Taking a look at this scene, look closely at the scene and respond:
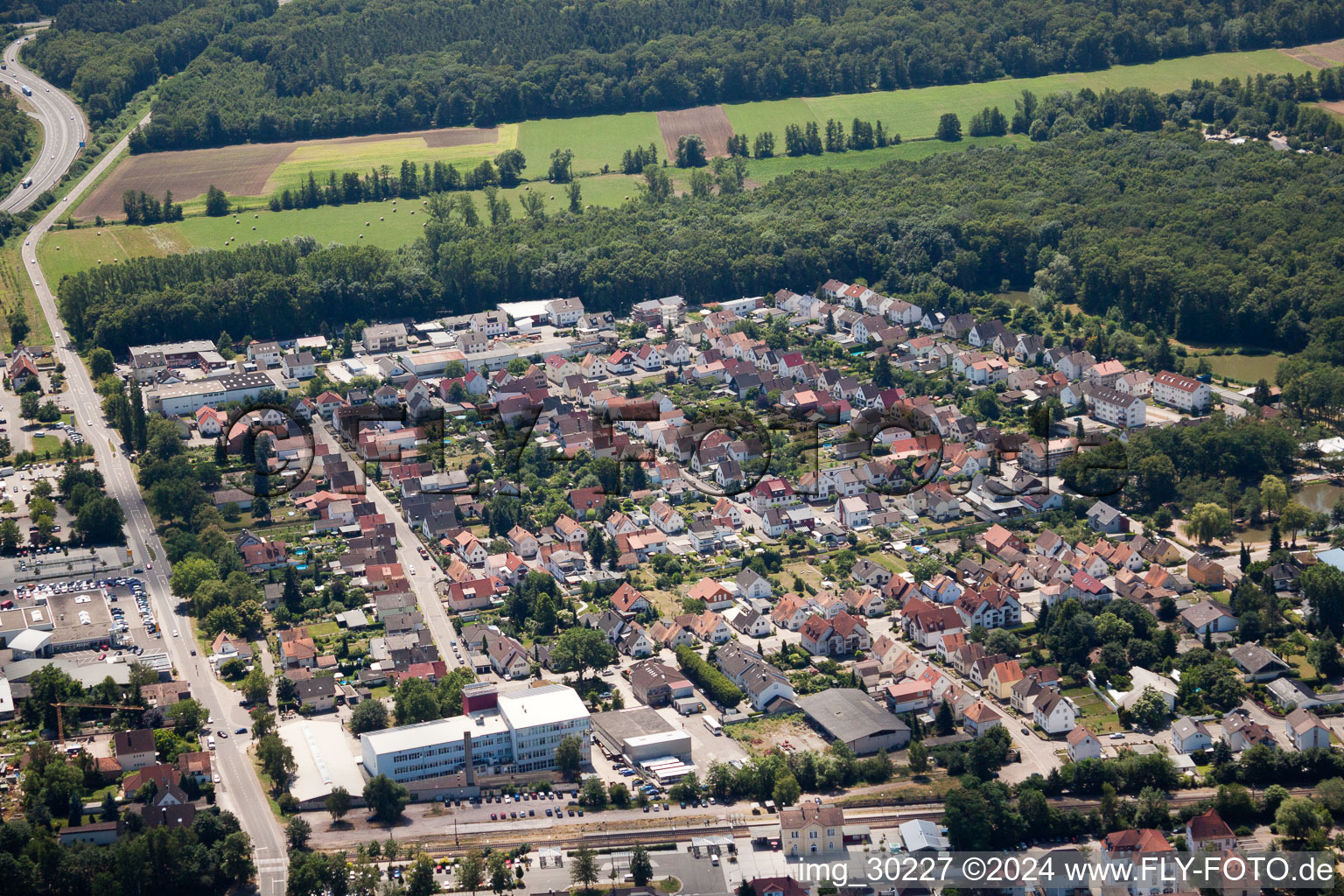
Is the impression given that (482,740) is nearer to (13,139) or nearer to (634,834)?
(634,834)

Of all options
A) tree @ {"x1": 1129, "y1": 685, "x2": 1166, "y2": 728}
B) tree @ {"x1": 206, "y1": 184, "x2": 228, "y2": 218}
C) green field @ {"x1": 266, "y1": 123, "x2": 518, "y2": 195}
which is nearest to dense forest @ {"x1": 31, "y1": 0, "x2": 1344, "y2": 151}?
green field @ {"x1": 266, "y1": 123, "x2": 518, "y2": 195}

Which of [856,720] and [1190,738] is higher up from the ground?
[856,720]

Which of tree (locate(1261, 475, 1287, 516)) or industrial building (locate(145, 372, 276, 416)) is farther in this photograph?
industrial building (locate(145, 372, 276, 416))

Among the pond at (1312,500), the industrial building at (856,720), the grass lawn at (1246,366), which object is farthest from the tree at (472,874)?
the grass lawn at (1246,366)

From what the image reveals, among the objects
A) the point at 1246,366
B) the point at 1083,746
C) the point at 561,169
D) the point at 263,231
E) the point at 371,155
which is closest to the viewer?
the point at 1083,746

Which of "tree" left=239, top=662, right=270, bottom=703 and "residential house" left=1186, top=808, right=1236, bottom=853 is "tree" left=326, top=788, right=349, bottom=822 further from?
"residential house" left=1186, top=808, right=1236, bottom=853

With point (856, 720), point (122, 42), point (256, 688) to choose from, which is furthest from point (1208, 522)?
point (122, 42)

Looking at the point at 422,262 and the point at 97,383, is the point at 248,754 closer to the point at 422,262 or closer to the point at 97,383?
the point at 97,383
